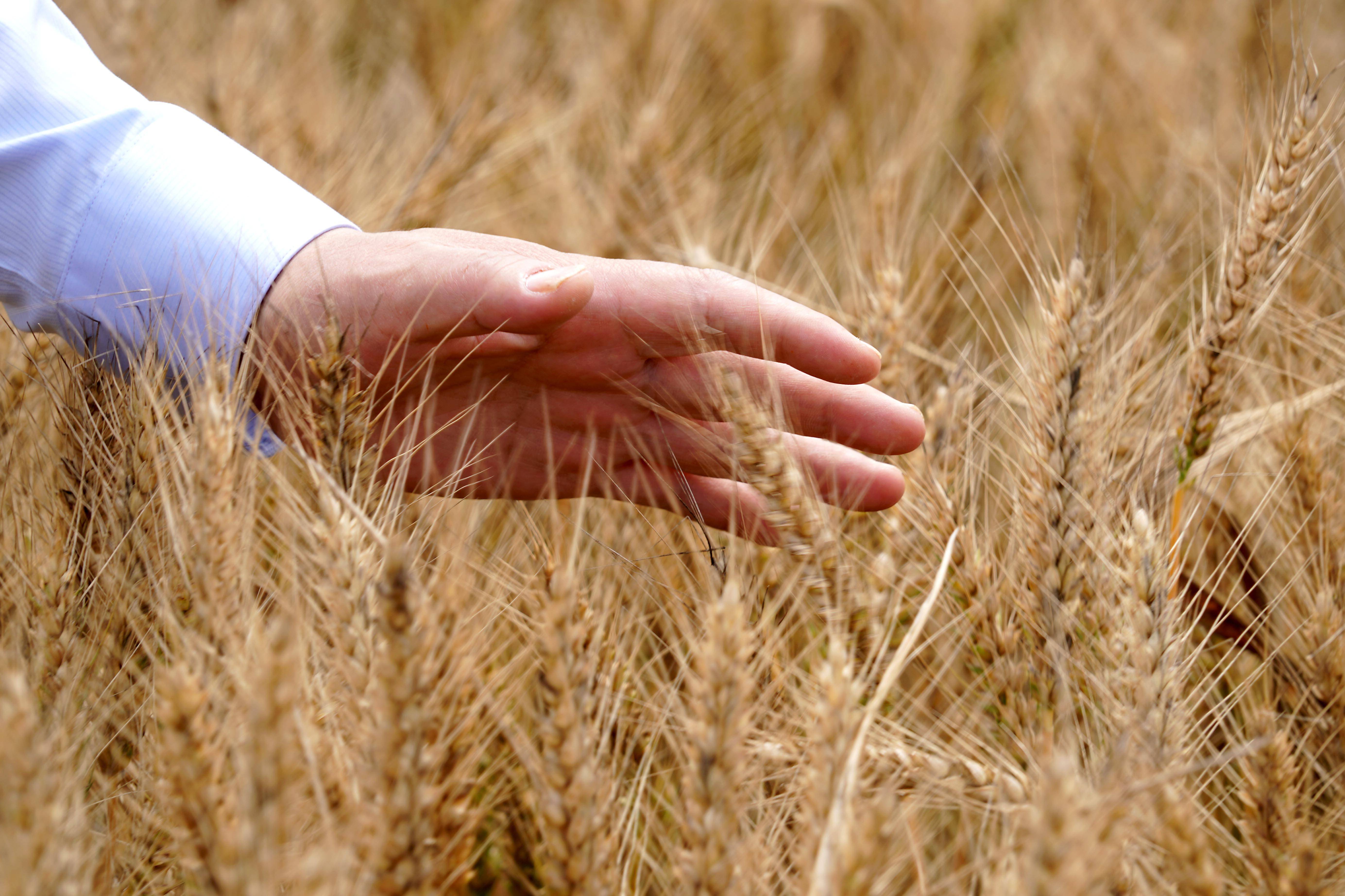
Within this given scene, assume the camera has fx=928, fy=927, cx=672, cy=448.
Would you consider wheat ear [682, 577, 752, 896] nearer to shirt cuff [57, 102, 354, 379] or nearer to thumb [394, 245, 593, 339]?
thumb [394, 245, 593, 339]

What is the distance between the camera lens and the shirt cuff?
40.6 inches

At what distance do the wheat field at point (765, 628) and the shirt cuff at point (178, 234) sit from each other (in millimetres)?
89

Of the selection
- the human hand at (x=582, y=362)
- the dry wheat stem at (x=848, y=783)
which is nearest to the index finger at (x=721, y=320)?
the human hand at (x=582, y=362)

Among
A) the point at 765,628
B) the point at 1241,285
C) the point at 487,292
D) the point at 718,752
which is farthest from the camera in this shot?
the point at 1241,285

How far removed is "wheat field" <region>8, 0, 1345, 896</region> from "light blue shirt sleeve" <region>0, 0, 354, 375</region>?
10 centimetres

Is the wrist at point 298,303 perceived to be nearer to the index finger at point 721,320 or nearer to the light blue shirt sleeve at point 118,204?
the light blue shirt sleeve at point 118,204

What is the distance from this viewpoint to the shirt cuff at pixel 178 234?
1.03m

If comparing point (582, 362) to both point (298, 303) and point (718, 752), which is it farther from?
point (718, 752)

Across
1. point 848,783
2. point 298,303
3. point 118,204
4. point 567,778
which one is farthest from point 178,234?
point 848,783

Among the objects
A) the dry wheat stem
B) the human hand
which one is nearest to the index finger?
the human hand

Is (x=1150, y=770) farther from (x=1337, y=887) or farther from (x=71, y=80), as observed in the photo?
(x=71, y=80)

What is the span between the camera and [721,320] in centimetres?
98

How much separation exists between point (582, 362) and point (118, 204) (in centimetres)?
55

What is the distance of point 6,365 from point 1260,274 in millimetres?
1395
